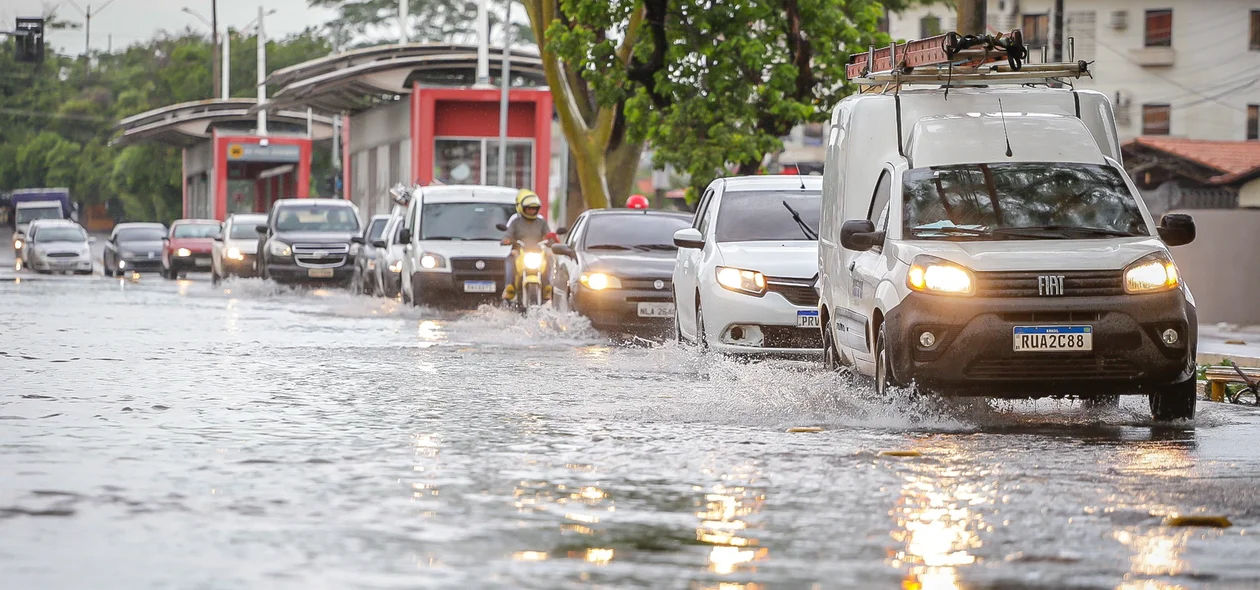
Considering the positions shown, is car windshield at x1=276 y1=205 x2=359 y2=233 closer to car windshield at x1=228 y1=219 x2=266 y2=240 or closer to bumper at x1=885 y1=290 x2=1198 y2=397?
car windshield at x1=228 y1=219 x2=266 y2=240

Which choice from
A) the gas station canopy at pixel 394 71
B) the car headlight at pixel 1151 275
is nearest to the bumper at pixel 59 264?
the gas station canopy at pixel 394 71

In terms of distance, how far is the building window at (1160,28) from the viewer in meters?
69.8

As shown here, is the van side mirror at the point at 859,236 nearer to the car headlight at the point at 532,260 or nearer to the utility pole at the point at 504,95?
the car headlight at the point at 532,260

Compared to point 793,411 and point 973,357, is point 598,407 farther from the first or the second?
point 973,357

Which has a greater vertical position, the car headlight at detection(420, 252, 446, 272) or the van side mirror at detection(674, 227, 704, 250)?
the van side mirror at detection(674, 227, 704, 250)

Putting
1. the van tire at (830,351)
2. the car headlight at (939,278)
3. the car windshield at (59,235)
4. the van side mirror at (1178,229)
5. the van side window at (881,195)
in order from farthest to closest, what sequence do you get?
1. the car windshield at (59,235)
2. the van tire at (830,351)
3. the van side window at (881,195)
4. the van side mirror at (1178,229)
5. the car headlight at (939,278)

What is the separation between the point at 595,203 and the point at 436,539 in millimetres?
27817

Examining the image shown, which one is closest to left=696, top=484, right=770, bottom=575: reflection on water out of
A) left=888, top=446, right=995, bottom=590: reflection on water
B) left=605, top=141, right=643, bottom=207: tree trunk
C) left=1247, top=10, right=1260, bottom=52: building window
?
left=888, top=446, right=995, bottom=590: reflection on water

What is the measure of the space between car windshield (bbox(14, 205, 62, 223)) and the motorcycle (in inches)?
3133

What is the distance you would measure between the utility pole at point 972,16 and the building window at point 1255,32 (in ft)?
174

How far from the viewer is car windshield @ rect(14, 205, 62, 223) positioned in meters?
101

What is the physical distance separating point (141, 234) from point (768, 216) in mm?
41146

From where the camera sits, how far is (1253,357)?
19.5 m

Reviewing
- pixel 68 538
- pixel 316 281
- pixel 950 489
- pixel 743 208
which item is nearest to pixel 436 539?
pixel 68 538
